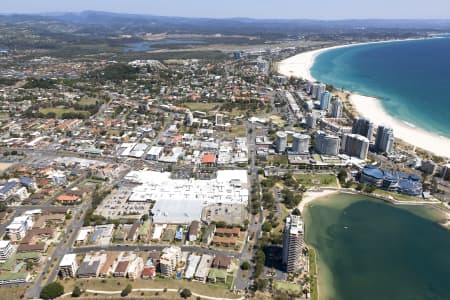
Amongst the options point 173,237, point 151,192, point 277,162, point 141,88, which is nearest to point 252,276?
point 173,237

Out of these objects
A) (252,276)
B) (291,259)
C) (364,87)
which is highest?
(364,87)

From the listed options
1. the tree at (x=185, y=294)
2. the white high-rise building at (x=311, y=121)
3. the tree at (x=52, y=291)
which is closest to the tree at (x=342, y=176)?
the white high-rise building at (x=311, y=121)

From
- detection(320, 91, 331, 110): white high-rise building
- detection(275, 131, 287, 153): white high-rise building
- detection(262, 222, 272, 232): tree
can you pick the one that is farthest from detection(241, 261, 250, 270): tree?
detection(320, 91, 331, 110): white high-rise building

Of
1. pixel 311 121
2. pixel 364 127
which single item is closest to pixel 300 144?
pixel 364 127

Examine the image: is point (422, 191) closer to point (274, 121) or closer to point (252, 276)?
point (252, 276)

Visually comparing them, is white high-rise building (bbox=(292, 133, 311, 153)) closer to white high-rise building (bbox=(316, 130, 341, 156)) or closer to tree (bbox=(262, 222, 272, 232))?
white high-rise building (bbox=(316, 130, 341, 156))

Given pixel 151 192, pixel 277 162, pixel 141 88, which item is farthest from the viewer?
pixel 141 88
